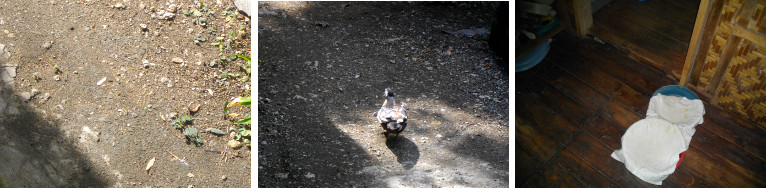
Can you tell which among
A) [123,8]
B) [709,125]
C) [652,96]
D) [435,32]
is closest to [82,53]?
[123,8]

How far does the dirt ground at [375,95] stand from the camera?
2.23 meters

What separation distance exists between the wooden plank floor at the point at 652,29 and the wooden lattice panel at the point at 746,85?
0.28 meters

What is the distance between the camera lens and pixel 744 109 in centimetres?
283

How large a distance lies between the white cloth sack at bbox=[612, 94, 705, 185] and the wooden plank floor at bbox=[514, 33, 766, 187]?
4cm

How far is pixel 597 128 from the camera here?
292cm

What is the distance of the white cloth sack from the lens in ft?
8.98

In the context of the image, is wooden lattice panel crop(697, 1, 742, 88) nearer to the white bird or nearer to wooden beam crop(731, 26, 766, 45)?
wooden beam crop(731, 26, 766, 45)

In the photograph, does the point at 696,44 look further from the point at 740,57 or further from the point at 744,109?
the point at 744,109

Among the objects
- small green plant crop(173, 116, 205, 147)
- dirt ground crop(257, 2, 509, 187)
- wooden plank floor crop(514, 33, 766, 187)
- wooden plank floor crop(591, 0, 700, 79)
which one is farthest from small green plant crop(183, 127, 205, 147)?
wooden plank floor crop(591, 0, 700, 79)

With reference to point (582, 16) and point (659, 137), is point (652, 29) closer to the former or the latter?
point (582, 16)

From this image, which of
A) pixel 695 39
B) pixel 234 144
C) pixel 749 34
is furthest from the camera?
pixel 234 144

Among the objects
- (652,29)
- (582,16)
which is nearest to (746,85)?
(652,29)

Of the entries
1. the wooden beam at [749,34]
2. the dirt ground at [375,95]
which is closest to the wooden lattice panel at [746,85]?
the wooden beam at [749,34]

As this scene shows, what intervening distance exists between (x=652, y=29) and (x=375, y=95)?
1.79 metres
